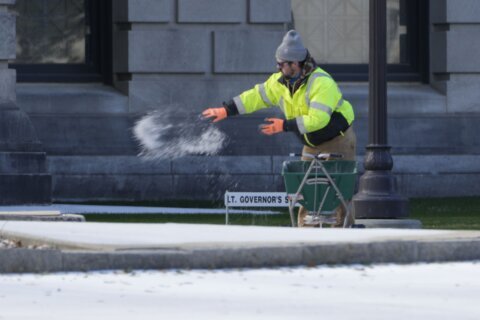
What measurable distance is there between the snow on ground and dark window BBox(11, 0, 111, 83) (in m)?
12.7

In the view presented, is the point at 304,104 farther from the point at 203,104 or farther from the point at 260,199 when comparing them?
the point at 203,104

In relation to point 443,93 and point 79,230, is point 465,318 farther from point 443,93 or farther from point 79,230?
point 443,93

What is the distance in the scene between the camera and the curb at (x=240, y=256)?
37.6 ft

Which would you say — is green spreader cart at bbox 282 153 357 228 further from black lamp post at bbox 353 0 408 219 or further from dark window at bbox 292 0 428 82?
dark window at bbox 292 0 428 82

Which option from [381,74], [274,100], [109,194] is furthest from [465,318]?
[109,194]

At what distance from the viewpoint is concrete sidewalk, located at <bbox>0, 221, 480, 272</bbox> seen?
1149cm

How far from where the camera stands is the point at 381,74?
679 inches

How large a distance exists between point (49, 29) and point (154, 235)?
11719 millimetres

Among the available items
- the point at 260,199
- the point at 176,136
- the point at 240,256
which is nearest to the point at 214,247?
the point at 240,256

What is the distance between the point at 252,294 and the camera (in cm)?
1059

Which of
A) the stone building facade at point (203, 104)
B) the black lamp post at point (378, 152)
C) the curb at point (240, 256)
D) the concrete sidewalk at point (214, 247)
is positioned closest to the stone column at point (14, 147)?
the stone building facade at point (203, 104)

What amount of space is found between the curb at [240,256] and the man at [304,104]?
8.72 ft

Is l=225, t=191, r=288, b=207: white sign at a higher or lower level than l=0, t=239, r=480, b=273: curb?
higher

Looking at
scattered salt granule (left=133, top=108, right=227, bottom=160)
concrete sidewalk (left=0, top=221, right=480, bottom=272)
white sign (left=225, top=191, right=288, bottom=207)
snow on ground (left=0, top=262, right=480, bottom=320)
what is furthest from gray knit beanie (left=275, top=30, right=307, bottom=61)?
scattered salt granule (left=133, top=108, right=227, bottom=160)
